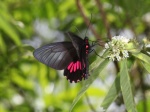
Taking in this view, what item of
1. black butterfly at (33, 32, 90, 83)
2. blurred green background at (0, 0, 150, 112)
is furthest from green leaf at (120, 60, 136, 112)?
blurred green background at (0, 0, 150, 112)

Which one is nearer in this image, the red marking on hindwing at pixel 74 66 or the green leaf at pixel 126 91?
the green leaf at pixel 126 91

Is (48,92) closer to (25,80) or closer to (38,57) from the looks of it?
(25,80)

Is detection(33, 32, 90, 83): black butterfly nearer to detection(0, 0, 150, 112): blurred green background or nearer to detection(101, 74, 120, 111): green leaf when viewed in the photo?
detection(101, 74, 120, 111): green leaf

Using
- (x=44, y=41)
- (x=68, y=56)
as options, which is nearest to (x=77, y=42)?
(x=68, y=56)

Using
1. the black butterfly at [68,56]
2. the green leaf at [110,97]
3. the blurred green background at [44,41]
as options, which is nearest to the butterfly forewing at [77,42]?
the black butterfly at [68,56]

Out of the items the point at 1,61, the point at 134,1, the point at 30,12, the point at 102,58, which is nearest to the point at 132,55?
the point at 102,58

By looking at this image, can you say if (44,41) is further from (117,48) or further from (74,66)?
(117,48)

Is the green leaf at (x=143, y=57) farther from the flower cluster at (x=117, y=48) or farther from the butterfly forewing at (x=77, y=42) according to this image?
the butterfly forewing at (x=77, y=42)

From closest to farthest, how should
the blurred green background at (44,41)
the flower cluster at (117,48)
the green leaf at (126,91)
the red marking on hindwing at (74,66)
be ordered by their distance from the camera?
the green leaf at (126,91) → the flower cluster at (117,48) → the red marking on hindwing at (74,66) → the blurred green background at (44,41)
